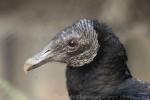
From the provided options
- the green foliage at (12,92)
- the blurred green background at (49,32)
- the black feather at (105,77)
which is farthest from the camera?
the blurred green background at (49,32)

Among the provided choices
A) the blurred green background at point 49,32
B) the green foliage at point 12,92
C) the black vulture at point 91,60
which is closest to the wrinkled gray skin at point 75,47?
the black vulture at point 91,60

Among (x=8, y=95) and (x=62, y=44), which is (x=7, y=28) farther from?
(x=62, y=44)

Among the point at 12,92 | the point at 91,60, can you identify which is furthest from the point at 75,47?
the point at 12,92

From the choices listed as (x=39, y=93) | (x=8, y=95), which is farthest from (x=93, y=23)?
(x=39, y=93)

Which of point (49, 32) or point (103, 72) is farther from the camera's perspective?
point (49, 32)

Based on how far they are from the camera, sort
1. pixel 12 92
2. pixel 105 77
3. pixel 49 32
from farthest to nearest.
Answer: pixel 49 32 → pixel 12 92 → pixel 105 77

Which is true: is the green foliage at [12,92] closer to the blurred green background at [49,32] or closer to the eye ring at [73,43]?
the blurred green background at [49,32]

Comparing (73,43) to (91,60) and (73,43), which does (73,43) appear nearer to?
(73,43)
